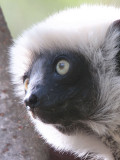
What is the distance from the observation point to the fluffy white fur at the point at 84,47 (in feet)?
8.67

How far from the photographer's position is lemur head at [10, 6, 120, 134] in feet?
8.53

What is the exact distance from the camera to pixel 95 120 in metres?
2.72

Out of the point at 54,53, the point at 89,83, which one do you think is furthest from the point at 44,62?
the point at 89,83

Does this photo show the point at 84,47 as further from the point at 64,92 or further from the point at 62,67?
the point at 64,92

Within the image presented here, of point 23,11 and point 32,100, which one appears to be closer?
point 32,100

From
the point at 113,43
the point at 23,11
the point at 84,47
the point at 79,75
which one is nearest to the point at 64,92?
the point at 79,75

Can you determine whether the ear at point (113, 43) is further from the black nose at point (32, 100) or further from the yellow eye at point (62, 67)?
the black nose at point (32, 100)

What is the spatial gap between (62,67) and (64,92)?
174 millimetres

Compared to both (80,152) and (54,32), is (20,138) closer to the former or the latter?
(80,152)

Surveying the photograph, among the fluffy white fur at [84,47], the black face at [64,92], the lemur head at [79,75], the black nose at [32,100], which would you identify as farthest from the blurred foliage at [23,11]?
the black nose at [32,100]

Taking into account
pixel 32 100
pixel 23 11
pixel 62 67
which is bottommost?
pixel 23 11

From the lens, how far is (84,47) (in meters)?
2.69

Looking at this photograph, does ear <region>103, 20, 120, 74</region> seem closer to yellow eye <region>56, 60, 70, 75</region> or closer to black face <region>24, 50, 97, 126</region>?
black face <region>24, 50, 97, 126</region>

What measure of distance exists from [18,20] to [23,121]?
3.24m
